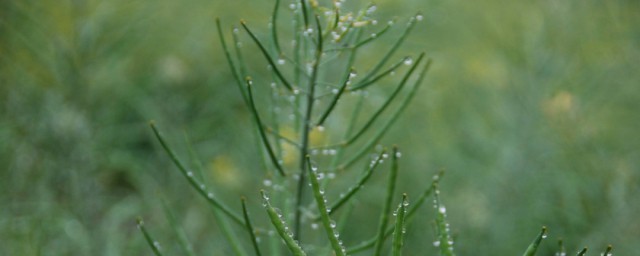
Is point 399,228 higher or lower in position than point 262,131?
lower

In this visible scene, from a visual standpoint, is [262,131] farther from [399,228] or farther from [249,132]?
[249,132]

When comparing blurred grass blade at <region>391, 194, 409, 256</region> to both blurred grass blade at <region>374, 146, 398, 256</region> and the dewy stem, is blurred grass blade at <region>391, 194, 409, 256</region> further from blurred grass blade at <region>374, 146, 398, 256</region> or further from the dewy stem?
the dewy stem

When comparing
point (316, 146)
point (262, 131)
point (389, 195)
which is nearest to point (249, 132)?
point (316, 146)

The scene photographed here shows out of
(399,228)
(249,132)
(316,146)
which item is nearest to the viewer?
(399,228)

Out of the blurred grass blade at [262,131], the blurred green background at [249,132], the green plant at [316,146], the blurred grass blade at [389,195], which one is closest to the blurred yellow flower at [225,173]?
the blurred green background at [249,132]

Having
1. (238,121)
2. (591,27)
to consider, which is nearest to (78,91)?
(238,121)

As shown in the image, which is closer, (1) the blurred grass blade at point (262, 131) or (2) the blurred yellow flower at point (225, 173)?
(1) the blurred grass blade at point (262, 131)

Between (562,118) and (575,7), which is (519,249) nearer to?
(562,118)

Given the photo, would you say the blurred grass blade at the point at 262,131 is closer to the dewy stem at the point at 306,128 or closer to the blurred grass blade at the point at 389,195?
the dewy stem at the point at 306,128

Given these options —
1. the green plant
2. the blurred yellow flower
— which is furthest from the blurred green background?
the green plant
